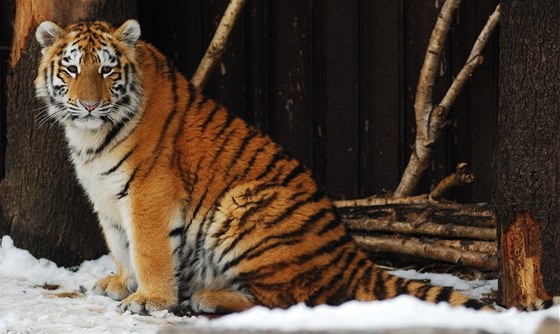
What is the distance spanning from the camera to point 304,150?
674 cm

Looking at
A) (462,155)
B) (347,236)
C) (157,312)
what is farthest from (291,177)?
(462,155)

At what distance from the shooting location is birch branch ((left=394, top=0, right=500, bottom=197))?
5.81 metres

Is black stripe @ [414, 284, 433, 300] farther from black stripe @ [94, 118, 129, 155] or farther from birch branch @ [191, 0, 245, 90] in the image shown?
birch branch @ [191, 0, 245, 90]

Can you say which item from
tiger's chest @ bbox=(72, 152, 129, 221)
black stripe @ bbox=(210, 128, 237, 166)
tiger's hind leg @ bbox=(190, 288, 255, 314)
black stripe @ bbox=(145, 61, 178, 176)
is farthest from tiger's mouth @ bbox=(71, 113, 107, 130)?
tiger's hind leg @ bbox=(190, 288, 255, 314)

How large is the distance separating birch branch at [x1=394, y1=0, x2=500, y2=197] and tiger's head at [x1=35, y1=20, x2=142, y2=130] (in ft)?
6.01

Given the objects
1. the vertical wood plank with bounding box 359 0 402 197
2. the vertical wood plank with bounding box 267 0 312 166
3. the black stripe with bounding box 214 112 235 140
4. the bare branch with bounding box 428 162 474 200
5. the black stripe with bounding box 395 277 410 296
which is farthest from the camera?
the vertical wood plank with bounding box 267 0 312 166

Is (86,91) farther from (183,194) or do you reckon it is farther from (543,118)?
(543,118)

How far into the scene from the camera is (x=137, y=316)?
4.63m

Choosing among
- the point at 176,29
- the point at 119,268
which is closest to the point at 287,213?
the point at 119,268

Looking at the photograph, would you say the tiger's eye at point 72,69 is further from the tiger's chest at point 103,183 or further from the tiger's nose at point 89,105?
the tiger's chest at point 103,183

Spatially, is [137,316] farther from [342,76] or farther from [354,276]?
[342,76]

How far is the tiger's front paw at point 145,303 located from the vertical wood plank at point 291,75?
2222 millimetres

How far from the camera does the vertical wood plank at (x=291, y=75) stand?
6680 mm

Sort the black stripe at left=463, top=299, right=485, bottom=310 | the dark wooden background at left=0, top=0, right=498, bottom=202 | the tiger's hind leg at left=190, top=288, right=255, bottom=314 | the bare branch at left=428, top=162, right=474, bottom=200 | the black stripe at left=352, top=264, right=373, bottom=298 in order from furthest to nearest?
the dark wooden background at left=0, top=0, right=498, bottom=202 < the bare branch at left=428, top=162, right=474, bottom=200 < the tiger's hind leg at left=190, top=288, right=255, bottom=314 < the black stripe at left=352, top=264, right=373, bottom=298 < the black stripe at left=463, top=299, right=485, bottom=310
